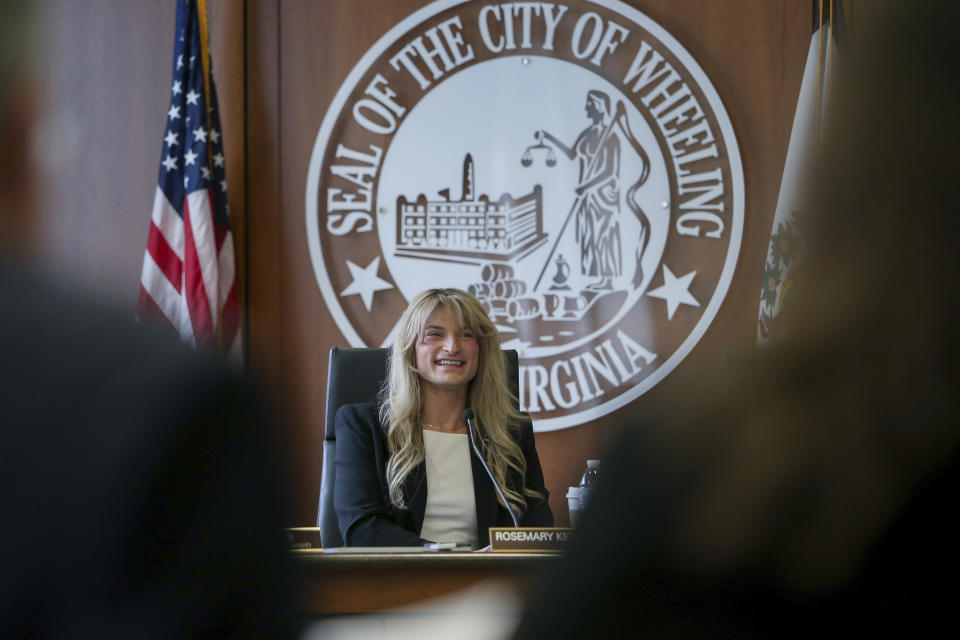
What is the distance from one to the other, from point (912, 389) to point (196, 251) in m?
3.85

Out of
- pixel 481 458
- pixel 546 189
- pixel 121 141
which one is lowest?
pixel 481 458

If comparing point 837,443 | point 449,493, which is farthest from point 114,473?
point 449,493

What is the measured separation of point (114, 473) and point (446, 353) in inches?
117

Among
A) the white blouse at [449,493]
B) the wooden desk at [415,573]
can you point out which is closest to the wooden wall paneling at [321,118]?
the white blouse at [449,493]

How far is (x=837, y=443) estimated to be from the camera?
0.23 m

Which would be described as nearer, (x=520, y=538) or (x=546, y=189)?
(x=520, y=538)

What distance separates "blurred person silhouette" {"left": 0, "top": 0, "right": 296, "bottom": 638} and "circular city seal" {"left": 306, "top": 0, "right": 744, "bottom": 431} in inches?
153

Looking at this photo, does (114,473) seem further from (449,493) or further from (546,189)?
(546,189)

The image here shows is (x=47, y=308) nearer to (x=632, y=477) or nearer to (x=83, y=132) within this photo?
(x=632, y=477)

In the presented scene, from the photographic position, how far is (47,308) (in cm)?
22

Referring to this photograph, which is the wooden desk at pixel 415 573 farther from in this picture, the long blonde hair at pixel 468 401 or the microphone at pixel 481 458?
the long blonde hair at pixel 468 401

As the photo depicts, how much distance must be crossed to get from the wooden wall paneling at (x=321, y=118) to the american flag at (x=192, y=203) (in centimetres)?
24

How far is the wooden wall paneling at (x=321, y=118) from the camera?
4.11 meters

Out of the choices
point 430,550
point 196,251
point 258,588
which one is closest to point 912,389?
point 258,588
